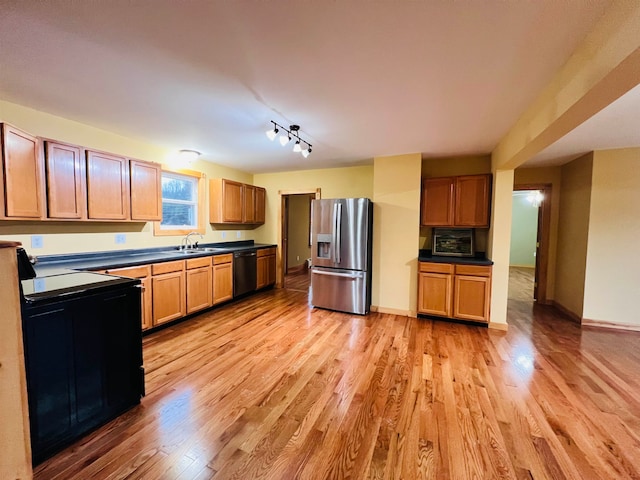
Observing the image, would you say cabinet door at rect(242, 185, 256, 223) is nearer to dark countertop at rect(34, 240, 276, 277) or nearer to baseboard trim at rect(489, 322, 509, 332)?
dark countertop at rect(34, 240, 276, 277)

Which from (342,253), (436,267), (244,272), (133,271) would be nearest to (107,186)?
(133,271)

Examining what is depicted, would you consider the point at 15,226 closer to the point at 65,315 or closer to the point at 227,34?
the point at 65,315

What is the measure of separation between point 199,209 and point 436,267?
3.86 metres

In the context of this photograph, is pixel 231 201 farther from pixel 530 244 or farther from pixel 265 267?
pixel 530 244

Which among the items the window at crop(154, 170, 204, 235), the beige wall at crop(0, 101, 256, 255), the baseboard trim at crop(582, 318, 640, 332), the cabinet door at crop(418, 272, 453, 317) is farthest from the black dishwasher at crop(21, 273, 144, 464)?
the baseboard trim at crop(582, 318, 640, 332)

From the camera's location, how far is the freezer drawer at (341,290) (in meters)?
3.98

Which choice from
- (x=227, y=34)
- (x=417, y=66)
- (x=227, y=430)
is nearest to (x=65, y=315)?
(x=227, y=430)

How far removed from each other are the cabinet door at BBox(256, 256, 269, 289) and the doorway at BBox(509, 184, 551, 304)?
15.3ft

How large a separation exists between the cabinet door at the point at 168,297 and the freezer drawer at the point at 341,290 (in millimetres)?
1900

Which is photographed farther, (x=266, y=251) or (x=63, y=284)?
(x=266, y=251)

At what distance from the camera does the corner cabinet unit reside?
3.54 meters

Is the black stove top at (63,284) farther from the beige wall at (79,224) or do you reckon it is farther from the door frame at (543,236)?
the door frame at (543,236)

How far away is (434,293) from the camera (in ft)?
12.4

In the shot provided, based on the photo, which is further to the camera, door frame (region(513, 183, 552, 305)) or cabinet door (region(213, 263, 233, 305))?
door frame (region(513, 183, 552, 305))
